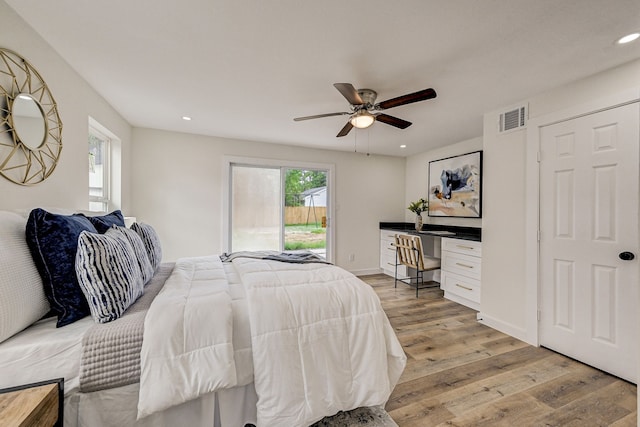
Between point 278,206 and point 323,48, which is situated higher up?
point 323,48

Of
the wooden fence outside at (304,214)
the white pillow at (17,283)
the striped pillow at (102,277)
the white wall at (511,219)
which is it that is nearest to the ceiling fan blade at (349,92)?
the striped pillow at (102,277)

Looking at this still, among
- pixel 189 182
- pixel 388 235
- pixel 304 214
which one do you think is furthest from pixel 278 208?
pixel 388 235

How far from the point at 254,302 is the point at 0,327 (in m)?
0.96

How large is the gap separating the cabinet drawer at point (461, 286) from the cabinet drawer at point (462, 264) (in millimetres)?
63

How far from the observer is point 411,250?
3.65m

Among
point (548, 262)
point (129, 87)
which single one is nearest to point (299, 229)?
point (129, 87)

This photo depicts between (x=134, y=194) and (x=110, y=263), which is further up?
(x=134, y=194)

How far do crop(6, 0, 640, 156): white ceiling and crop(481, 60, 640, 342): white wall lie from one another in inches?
7.6

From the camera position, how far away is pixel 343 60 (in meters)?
1.89

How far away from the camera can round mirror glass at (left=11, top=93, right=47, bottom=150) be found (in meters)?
1.48

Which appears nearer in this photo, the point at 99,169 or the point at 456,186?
the point at 99,169

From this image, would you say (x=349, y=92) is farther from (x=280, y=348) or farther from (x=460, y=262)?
(x=460, y=262)

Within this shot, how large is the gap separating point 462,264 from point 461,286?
294mm

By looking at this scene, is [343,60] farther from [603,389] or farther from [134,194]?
[134,194]
